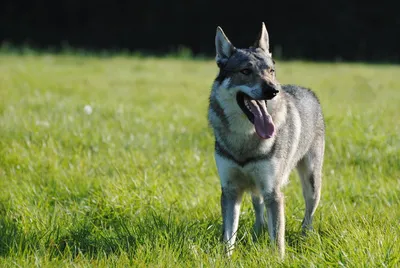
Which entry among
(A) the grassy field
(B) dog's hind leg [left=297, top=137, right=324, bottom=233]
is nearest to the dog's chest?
(A) the grassy field

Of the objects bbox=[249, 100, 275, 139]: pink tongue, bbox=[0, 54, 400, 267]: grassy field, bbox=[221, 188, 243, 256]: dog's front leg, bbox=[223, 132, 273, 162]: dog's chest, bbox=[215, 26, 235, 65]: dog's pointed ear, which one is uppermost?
bbox=[215, 26, 235, 65]: dog's pointed ear

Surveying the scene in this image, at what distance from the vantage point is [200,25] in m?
26.0

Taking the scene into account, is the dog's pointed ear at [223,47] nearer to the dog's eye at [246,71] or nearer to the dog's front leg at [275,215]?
the dog's eye at [246,71]

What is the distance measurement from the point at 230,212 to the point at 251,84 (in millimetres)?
902

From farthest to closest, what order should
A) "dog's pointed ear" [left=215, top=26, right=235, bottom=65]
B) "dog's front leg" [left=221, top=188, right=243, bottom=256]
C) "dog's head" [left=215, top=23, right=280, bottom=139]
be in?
"dog's pointed ear" [left=215, top=26, right=235, bottom=65]
"dog's front leg" [left=221, top=188, right=243, bottom=256]
"dog's head" [left=215, top=23, right=280, bottom=139]

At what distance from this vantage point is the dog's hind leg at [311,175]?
452 cm

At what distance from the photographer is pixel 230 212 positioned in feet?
13.2

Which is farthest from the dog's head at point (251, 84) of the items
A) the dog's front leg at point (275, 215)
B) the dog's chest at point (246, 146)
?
the dog's front leg at point (275, 215)

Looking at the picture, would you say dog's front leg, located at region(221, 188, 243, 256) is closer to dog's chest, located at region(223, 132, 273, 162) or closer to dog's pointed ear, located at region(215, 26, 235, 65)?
dog's chest, located at region(223, 132, 273, 162)

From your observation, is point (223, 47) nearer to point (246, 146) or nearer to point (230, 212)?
point (246, 146)

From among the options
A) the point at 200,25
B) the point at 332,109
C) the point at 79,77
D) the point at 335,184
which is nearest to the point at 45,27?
the point at 200,25

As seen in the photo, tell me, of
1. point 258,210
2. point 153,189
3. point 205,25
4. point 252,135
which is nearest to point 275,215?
point 258,210

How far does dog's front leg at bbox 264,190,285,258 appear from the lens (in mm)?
3865

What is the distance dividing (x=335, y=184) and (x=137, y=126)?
10.2ft
